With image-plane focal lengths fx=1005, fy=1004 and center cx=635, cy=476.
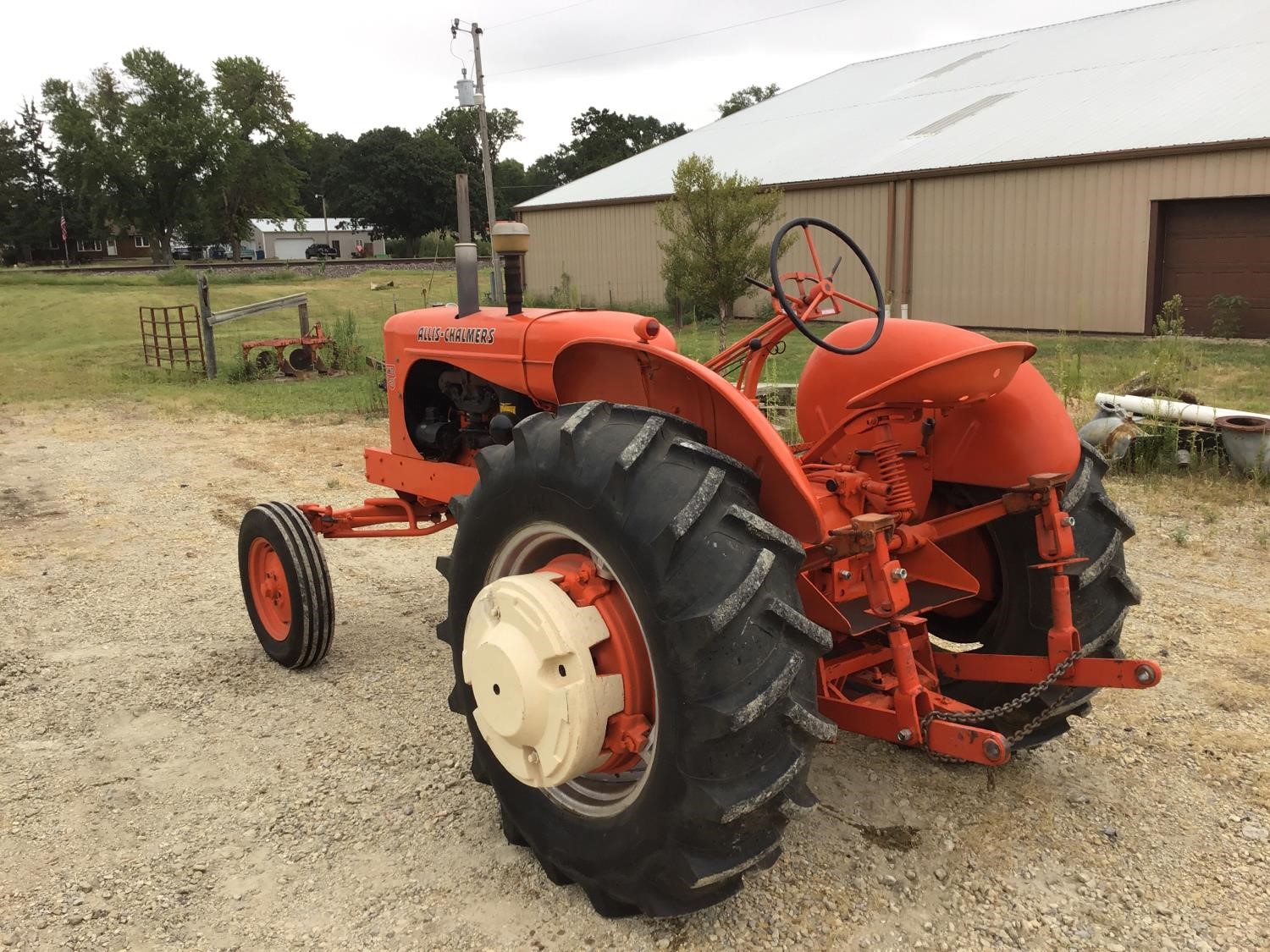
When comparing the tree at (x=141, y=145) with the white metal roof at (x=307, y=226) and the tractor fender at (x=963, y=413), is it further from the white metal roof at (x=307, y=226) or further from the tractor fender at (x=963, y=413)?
the tractor fender at (x=963, y=413)

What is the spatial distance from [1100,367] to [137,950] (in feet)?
39.6

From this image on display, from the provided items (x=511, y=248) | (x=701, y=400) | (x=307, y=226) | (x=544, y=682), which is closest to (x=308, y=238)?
(x=307, y=226)

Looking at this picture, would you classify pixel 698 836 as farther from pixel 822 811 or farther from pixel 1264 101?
pixel 1264 101

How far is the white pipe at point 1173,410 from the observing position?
671cm

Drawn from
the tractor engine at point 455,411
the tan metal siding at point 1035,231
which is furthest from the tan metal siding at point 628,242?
the tractor engine at point 455,411

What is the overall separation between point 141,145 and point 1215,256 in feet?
170

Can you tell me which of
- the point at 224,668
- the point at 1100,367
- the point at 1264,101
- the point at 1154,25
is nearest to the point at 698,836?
the point at 224,668

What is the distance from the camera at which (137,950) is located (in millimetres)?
2430

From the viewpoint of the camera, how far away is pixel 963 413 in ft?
9.25

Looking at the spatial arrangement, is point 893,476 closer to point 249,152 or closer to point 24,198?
point 249,152

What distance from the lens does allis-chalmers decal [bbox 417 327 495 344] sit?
12.3 ft

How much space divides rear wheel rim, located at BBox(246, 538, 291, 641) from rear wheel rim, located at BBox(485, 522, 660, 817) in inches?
74.8

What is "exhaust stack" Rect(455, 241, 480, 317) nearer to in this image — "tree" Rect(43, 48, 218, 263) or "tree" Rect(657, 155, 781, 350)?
"tree" Rect(657, 155, 781, 350)

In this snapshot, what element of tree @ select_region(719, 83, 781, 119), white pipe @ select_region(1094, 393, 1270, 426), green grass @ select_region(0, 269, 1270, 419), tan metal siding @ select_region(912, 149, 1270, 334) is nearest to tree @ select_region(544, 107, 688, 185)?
tree @ select_region(719, 83, 781, 119)
